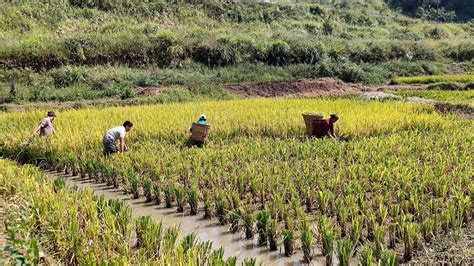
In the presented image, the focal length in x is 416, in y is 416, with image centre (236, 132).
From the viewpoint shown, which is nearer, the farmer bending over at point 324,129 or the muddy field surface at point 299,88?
the farmer bending over at point 324,129

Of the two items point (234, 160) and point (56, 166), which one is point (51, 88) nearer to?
point (56, 166)

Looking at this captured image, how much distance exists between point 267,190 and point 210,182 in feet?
2.91

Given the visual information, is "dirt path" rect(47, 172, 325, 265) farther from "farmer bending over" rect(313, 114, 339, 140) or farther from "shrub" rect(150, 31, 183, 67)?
"shrub" rect(150, 31, 183, 67)

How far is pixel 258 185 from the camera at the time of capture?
5.69 metres

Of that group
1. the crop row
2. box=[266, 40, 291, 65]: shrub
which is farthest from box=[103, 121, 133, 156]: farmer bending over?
box=[266, 40, 291, 65]: shrub

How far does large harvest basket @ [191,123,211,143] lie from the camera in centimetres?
821

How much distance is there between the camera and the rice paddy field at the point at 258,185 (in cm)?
391

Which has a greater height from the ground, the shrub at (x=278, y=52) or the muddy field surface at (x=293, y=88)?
the shrub at (x=278, y=52)

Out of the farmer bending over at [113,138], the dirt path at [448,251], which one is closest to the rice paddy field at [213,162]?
the dirt path at [448,251]

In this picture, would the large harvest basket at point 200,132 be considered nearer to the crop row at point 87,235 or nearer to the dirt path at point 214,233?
the dirt path at point 214,233

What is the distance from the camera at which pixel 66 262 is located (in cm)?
365

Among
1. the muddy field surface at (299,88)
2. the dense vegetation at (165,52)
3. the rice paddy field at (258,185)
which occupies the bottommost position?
the muddy field surface at (299,88)

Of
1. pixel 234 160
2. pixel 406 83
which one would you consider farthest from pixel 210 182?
pixel 406 83

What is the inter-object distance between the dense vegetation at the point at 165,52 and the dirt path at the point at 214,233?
11.3 metres
